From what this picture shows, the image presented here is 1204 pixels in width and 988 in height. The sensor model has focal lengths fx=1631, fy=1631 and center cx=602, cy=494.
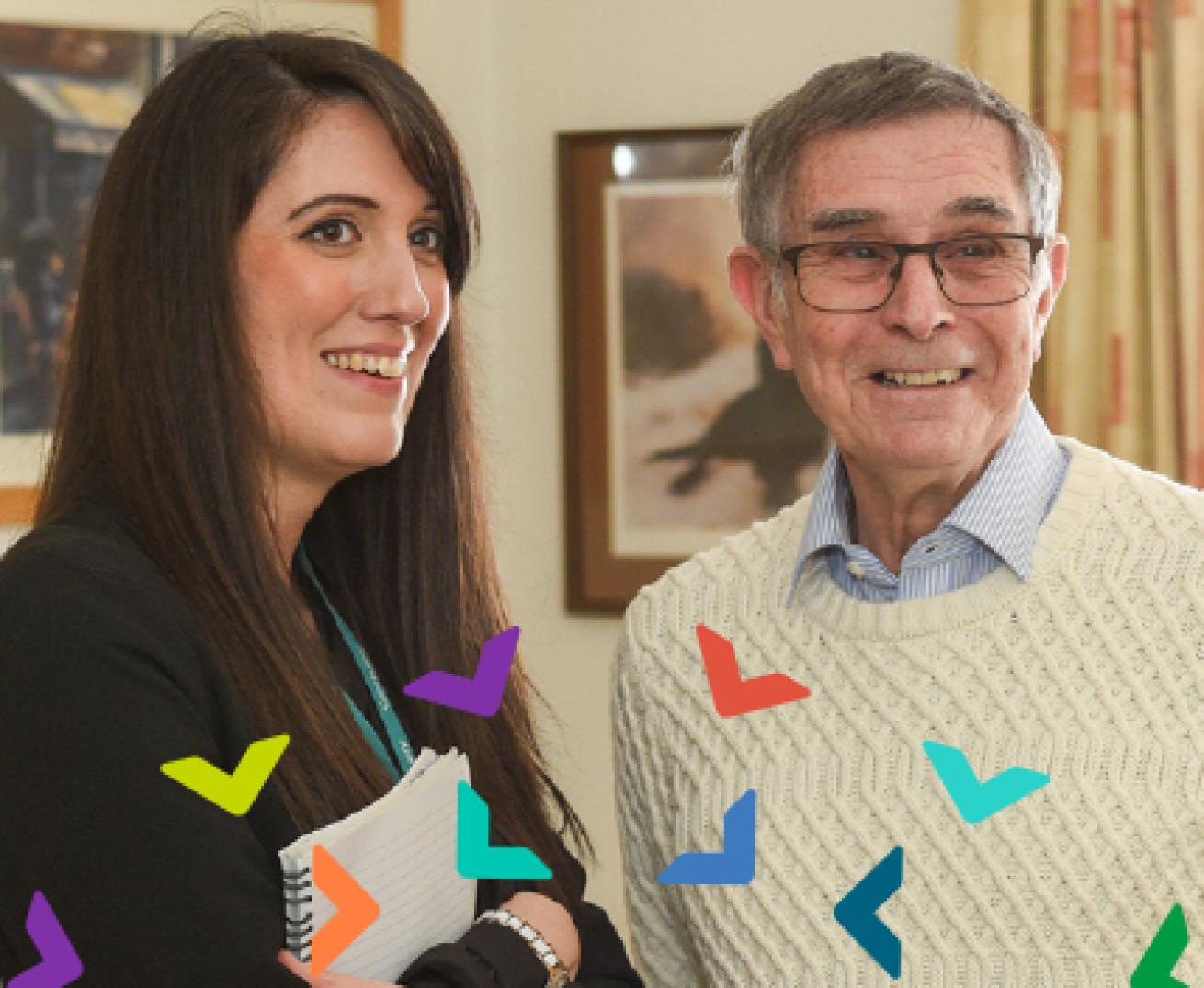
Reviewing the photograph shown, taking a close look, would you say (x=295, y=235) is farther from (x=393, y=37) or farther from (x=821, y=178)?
(x=393, y=37)

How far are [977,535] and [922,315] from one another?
241 millimetres

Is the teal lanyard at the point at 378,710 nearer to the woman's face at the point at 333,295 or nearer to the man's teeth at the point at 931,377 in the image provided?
the woman's face at the point at 333,295

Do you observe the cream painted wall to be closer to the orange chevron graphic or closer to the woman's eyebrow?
the woman's eyebrow

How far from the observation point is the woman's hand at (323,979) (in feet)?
Result: 4.61

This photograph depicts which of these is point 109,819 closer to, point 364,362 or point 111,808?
point 111,808

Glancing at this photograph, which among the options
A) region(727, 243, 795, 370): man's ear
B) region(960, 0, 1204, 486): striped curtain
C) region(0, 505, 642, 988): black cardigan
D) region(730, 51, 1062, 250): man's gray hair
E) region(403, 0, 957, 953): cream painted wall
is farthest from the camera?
region(403, 0, 957, 953): cream painted wall

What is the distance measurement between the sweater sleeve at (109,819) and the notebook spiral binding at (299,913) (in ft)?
0.05

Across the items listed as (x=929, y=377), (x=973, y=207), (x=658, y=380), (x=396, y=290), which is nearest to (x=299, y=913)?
(x=396, y=290)

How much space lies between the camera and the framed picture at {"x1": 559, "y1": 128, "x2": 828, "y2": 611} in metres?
3.46

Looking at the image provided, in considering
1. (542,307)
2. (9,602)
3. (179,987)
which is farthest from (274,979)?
Answer: (542,307)

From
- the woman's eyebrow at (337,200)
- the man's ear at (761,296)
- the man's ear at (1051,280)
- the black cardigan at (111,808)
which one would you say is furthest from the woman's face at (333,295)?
the man's ear at (1051,280)

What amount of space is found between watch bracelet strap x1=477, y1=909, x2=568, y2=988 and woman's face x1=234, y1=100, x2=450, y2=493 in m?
0.48

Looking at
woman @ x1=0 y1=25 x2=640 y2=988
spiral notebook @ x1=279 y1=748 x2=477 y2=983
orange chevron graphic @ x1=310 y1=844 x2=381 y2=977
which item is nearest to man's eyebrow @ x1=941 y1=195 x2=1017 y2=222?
woman @ x1=0 y1=25 x2=640 y2=988

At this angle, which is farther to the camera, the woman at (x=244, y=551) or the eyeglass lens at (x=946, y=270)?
the eyeglass lens at (x=946, y=270)
